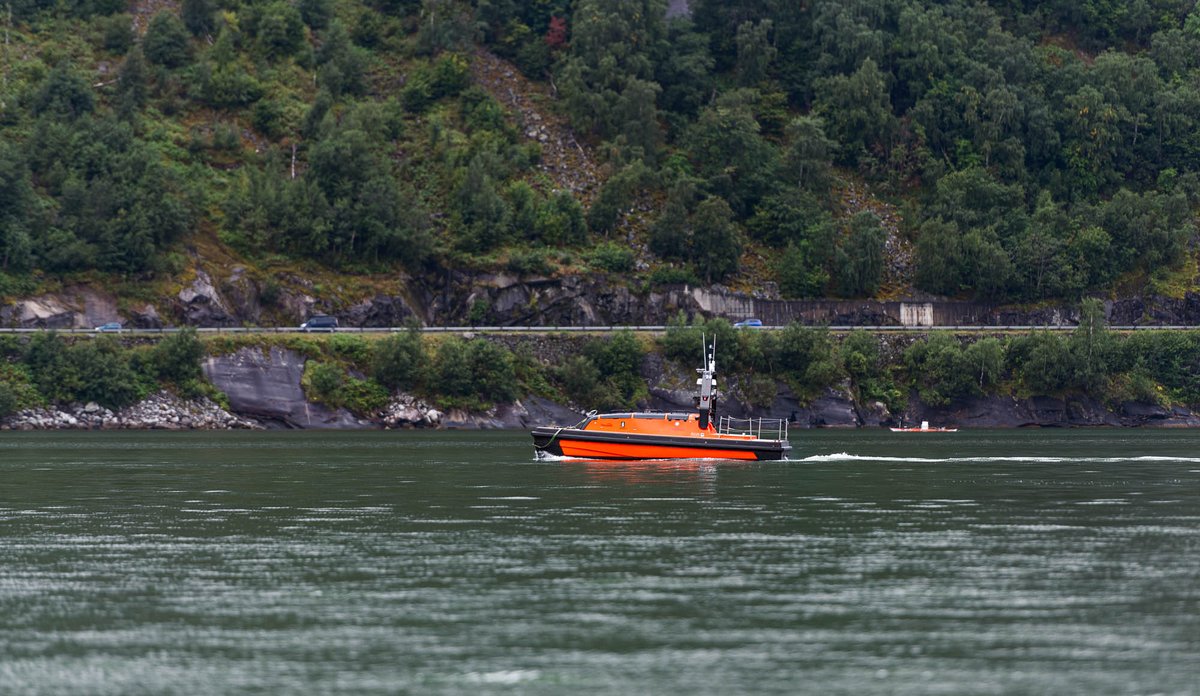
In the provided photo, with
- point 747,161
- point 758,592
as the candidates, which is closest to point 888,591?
point 758,592

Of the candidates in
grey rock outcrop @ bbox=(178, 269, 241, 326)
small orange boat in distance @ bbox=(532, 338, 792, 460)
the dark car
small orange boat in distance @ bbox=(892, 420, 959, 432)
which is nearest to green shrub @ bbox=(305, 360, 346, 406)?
the dark car

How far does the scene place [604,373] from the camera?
14562cm

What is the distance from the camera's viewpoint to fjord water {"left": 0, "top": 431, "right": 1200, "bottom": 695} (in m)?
27.4

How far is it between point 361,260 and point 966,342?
61450 millimetres

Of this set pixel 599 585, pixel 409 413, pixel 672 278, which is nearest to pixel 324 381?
pixel 409 413

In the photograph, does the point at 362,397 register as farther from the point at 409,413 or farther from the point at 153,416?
the point at 153,416

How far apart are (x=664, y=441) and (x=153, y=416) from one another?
6157 centimetres

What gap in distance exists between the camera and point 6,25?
585 ft

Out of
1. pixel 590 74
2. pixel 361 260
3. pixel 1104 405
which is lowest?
pixel 1104 405

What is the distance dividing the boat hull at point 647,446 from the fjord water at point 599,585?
1502 centimetres

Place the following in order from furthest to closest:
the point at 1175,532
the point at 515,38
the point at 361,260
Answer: the point at 515,38, the point at 361,260, the point at 1175,532

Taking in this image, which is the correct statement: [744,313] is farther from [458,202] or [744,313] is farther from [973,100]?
[973,100]

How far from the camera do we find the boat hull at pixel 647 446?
86.6 metres

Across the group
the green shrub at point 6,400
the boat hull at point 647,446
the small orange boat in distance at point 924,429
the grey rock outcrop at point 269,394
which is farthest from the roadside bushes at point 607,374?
the boat hull at point 647,446
